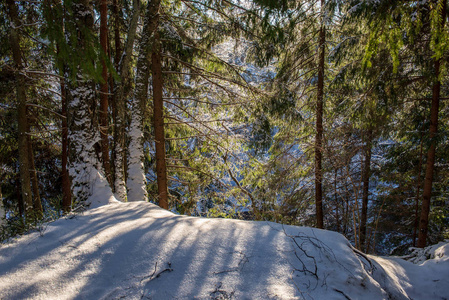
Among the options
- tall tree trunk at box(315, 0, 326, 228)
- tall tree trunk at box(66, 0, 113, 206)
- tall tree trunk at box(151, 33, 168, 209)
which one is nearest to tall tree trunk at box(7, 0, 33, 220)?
tall tree trunk at box(151, 33, 168, 209)

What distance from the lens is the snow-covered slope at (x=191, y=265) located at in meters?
1.85

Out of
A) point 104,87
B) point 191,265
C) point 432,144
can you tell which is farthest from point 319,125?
point 191,265

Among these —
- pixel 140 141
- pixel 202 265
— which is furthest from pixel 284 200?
pixel 202 265

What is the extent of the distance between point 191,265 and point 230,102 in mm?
5854

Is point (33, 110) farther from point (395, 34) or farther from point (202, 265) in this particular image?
point (395, 34)

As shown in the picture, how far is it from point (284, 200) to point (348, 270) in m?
6.61

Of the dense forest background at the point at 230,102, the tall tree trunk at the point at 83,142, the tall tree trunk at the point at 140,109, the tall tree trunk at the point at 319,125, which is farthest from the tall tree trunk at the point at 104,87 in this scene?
the tall tree trunk at the point at 319,125

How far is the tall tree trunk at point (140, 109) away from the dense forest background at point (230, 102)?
0.03 metres

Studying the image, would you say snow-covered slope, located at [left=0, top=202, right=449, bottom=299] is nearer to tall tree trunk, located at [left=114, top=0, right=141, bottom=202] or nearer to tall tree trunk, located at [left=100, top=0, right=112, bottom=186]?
tall tree trunk, located at [left=114, top=0, right=141, bottom=202]

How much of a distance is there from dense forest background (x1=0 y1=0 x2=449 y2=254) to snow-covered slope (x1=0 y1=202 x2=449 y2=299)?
1.94m

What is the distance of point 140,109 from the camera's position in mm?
5871

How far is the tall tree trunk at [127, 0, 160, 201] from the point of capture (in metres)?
5.75

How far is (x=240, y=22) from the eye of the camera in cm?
645

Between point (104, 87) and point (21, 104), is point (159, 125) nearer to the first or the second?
point (104, 87)
